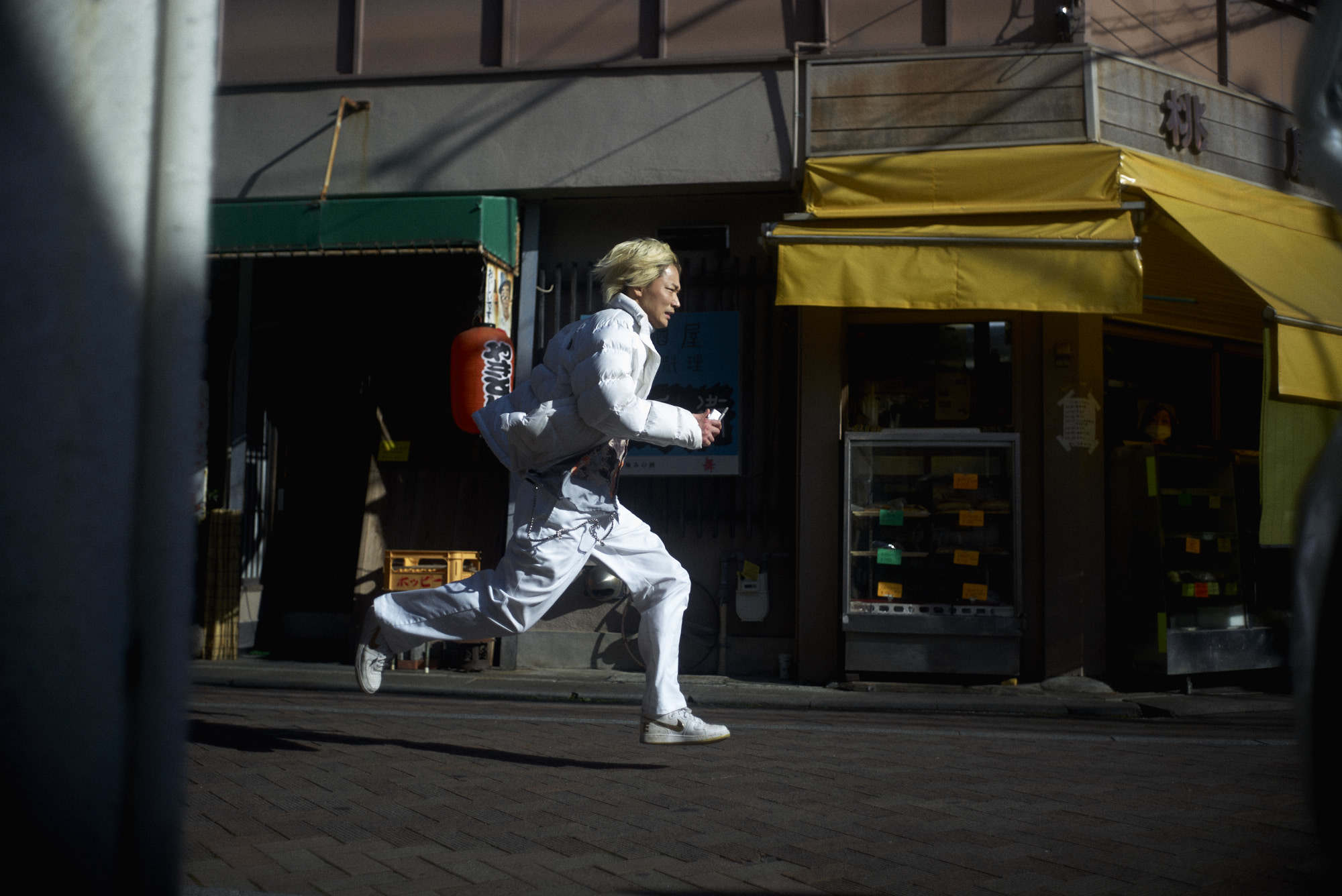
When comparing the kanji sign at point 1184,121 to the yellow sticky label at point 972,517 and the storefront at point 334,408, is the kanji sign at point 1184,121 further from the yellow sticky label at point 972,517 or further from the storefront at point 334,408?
the storefront at point 334,408

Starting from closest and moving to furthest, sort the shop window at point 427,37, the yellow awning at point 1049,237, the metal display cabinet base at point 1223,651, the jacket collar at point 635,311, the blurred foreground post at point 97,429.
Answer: the blurred foreground post at point 97,429 < the jacket collar at point 635,311 < the yellow awning at point 1049,237 < the metal display cabinet base at point 1223,651 < the shop window at point 427,37

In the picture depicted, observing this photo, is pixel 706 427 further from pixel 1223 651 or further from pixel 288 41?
pixel 288 41

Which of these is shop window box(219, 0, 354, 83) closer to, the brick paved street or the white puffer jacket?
the brick paved street

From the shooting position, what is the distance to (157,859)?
1.50 m

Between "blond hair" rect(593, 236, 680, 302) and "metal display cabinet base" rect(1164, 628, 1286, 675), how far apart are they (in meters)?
5.31

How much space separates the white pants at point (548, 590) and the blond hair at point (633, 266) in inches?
35.6

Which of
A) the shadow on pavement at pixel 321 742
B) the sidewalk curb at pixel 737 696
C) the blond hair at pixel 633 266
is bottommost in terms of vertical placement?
the sidewalk curb at pixel 737 696

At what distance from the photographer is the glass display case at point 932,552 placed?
27.8 ft

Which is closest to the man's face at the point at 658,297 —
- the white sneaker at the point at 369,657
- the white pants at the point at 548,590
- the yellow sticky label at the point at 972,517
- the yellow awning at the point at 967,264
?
the white pants at the point at 548,590

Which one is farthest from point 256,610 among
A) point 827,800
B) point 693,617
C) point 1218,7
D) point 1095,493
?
point 1218,7

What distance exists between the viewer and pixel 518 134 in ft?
31.8

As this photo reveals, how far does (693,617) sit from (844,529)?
1.45 meters

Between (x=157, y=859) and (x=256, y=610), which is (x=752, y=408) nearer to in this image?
(x=256, y=610)

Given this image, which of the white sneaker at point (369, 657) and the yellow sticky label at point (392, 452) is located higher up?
the yellow sticky label at point (392, 452)
